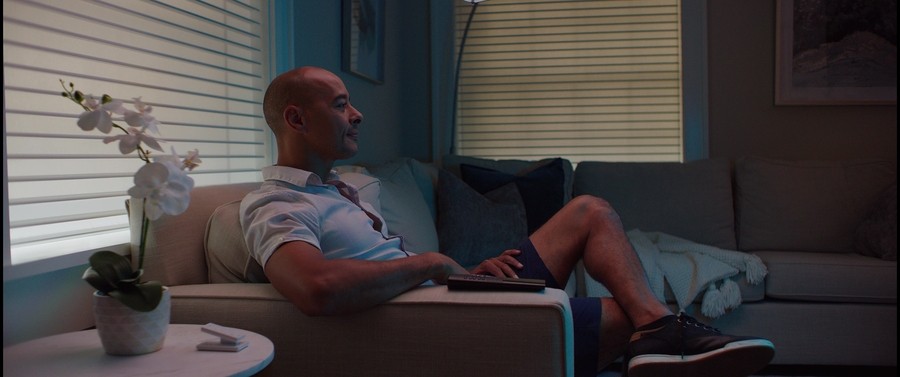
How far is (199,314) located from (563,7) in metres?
3.45

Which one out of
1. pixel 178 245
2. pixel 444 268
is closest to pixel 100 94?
pixel 178 245

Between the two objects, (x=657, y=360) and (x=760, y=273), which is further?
(x=760, y=273)

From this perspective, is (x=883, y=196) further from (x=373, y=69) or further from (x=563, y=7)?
(x=373, y=69)

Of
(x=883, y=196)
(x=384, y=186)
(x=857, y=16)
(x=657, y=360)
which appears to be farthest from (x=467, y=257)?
(x=857, y=16)

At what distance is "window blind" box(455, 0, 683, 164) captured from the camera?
15.4 ft

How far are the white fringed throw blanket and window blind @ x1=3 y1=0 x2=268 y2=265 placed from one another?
1.59 metres

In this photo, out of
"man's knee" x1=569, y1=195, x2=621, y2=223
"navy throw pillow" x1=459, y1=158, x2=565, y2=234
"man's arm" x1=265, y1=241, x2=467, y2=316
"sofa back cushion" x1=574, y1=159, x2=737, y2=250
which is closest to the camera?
"man's arm" x1=265, y1=241, x2=467, y2=316

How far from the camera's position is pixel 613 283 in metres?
2.32

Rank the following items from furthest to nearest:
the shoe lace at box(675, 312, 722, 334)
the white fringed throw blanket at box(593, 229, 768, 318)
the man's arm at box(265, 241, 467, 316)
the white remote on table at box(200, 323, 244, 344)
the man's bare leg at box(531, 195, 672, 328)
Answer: the white fringed throw blanket at box(593, 229, 768, 318), the man's bare leg at box(531, 195, 672, 328), the shoe lace at box(675, 312, 722, 334), the man's arm at box(265, 241, 467, 316), the white remote on table at box(200, 323, 244, 344)

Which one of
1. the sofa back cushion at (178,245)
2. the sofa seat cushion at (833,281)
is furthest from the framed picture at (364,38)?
the sofa seat cushion at (833,281)

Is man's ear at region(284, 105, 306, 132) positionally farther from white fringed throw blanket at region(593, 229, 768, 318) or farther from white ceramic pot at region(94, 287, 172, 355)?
white fringed throw blanket at region(593, 229, 768, 318)

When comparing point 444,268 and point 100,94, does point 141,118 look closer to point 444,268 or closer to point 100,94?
point 100,94

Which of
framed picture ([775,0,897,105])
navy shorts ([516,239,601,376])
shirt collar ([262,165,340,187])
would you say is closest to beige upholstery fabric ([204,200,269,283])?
shirt collar ([262,165,340,187])

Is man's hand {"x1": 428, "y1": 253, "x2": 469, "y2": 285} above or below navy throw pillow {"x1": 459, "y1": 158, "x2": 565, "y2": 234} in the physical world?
below
